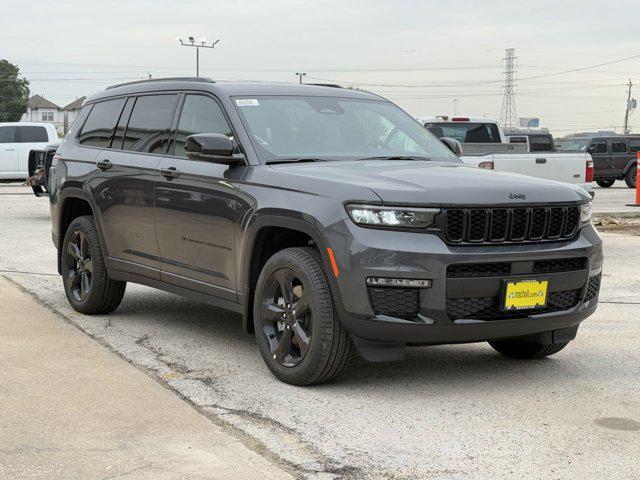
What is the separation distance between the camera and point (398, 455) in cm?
454

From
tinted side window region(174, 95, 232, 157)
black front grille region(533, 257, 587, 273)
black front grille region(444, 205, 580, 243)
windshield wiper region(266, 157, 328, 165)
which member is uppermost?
tinted side window region(174, 95, 232, 157)

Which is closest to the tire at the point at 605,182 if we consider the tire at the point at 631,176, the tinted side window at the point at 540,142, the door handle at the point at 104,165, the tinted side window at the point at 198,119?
the tire at the point at 631,176

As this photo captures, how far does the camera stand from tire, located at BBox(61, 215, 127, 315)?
7914 millimetres

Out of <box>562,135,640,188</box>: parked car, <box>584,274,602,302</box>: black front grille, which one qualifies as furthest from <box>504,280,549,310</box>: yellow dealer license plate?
<box>562,135,640,188</box>: parked car

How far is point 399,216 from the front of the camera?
210 inches

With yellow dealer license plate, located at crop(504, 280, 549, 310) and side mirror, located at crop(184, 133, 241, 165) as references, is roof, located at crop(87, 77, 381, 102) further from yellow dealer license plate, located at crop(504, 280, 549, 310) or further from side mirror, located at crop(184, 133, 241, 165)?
yellow dealer license plate, located at crop(504, 280, 549, 310)

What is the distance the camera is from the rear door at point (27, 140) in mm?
28312

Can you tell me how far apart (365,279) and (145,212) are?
2.49 meters

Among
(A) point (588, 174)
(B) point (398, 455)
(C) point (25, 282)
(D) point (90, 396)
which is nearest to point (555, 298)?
(B) point (398, 455)

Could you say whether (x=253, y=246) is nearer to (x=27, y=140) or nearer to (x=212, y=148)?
(x=212, y=148)

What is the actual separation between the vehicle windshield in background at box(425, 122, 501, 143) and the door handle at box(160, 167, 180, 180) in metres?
11.8

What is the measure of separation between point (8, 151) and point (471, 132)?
15126 mm

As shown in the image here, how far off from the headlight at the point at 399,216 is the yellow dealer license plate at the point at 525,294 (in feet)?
1.89

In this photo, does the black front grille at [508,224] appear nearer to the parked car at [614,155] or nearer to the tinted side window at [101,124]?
the tinted side window at [101,124]
